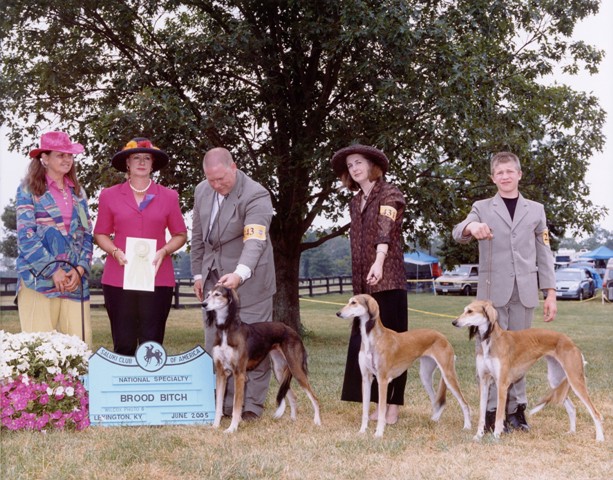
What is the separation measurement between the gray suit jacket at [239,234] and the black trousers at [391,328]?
0.88m

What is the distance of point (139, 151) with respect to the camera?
5.60 m

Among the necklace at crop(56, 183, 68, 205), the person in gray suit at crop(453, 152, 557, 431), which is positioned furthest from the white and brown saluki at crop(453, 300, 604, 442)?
the necklace at crop(56, 183, 68, 205)

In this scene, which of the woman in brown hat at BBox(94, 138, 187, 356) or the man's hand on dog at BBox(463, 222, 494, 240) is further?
the woman in brown hat at BBox(94, 138, 187, 356)

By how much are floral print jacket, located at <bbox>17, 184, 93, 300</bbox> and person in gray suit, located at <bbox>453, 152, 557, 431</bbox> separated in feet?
9.97

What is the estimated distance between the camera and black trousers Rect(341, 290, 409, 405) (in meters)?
5.61

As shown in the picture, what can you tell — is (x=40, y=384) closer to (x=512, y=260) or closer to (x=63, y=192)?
(x=63, y=192)

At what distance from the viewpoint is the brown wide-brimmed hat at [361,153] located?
5.55 metres

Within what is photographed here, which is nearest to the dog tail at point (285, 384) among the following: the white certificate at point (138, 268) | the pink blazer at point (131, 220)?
the pink blazer at point (131, 220)

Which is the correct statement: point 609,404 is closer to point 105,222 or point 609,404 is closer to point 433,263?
point 105,222

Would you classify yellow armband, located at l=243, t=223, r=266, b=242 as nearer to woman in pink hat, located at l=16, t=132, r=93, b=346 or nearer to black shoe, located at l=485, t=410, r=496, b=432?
woman in pink hat, located at l=16, t=132, r=93, b=346

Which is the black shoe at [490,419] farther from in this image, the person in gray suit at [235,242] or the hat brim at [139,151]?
the hat brim at [139,151]

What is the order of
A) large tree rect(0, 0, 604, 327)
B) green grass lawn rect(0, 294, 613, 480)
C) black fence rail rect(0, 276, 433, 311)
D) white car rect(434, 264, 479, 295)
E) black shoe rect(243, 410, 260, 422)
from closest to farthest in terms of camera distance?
green grass lawn rect(0, 294, 613, 480) → black shoe rect(243, 410, 260, 422) → large tree rect(0, 0, 604, 327) → black fence rail rect(0, 276, 433, 311) → white car rect(434, 264, 479, 295)

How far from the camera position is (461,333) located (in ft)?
59.4

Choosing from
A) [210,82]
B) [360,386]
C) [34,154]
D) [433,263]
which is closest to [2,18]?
[210,82]
